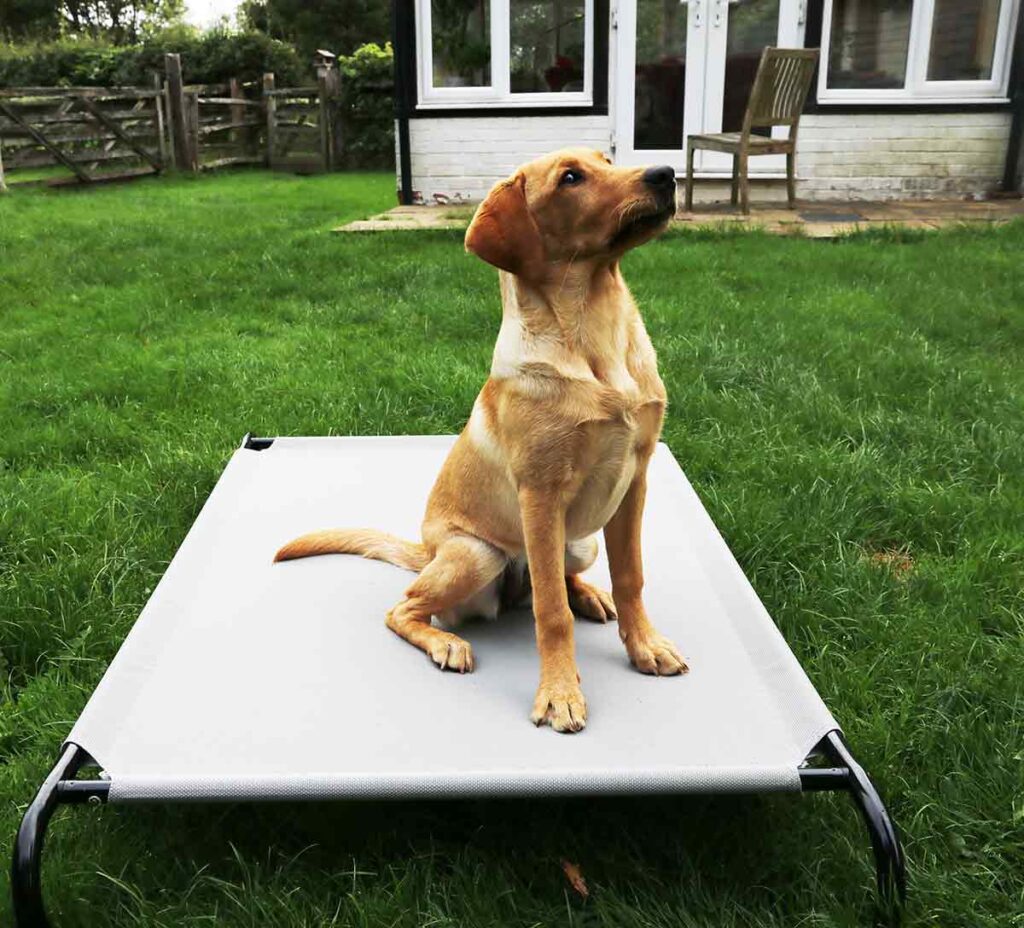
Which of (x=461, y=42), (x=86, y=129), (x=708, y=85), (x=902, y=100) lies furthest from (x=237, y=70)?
(x=902, y=100)

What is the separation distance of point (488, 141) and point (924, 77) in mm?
4138

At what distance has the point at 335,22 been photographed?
23.3m

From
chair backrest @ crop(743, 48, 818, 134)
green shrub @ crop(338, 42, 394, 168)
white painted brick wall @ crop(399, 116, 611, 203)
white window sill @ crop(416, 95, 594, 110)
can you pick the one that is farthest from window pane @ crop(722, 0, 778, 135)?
green shrub @ crop(338, 42, 394, 168)

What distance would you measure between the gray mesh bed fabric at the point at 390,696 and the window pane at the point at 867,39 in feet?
26.0

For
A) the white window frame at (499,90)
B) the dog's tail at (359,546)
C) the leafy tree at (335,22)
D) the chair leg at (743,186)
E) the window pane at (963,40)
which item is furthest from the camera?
the leafy tree at (335,22)

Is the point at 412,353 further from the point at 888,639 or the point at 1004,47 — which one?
the point at 1004,47

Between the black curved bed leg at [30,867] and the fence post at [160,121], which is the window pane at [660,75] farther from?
the black curved bed leg at [30,867]

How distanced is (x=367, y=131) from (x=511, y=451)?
14.1 metres

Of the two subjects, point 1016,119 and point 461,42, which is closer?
point 1016,119

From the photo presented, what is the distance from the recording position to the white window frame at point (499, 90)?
29.6ft

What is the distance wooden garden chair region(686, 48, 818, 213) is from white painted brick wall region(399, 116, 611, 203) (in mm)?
1401

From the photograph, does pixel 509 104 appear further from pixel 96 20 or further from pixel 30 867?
pixel 96 20

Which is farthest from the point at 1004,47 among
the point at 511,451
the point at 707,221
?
the point at 511,451

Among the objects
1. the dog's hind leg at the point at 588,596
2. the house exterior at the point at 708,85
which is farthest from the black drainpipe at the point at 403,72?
the dog's hind leg at the point at 588,596
